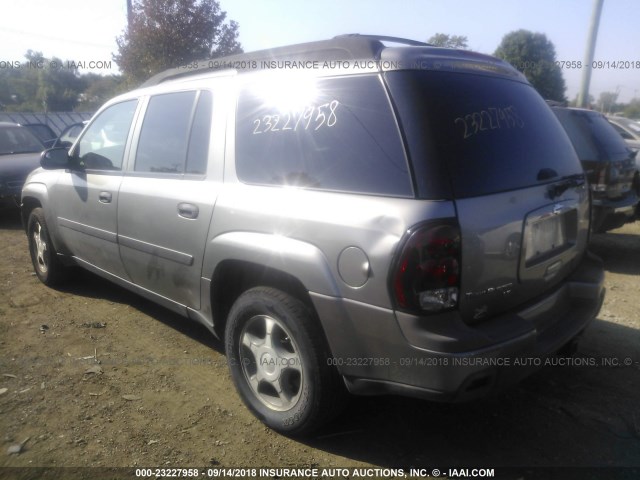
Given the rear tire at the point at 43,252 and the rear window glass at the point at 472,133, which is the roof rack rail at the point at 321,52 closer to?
the rear window glass at the point at 472,133

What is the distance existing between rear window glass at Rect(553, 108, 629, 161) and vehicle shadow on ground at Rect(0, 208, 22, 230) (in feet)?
26.9

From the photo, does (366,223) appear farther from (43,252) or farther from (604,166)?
(604,166)

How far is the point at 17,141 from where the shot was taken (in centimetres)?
973

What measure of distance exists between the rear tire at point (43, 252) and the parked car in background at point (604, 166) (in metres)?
5.55

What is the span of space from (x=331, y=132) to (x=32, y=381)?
102 inches

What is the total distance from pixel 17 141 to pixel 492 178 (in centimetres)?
993

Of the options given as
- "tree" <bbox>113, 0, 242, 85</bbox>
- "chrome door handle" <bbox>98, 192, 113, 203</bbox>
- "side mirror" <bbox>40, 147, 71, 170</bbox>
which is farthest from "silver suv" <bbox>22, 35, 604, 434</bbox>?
"tree" <bbox>113, 0, 242, 85</bbox>

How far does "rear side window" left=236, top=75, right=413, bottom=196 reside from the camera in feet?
7.49

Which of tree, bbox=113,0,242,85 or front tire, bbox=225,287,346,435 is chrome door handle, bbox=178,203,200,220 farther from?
tree, bbox=113,0,242,85

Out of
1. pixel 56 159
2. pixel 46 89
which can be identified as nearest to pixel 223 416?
pixel 56 159

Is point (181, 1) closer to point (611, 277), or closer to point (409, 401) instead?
point (611, 277)

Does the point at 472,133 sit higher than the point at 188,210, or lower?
higher

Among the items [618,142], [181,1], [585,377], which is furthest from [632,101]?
[585,377]

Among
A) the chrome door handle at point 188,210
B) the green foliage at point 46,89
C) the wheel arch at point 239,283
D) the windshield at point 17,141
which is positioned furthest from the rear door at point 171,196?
the green foliage at point 46,89
